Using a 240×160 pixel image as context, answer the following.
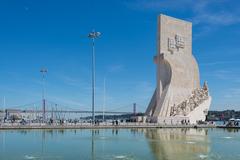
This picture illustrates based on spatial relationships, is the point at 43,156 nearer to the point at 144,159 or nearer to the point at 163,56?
the point at 144,159

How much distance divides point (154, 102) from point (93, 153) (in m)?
29.4

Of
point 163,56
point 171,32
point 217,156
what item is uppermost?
point 171,32

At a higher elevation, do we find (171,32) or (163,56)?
(171,32)

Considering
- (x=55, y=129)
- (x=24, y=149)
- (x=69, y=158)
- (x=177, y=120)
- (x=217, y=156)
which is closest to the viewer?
(x=69, y=158)

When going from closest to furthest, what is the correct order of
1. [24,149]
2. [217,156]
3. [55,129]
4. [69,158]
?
[69,158]
[217,156]
[24,149]
[55,129]

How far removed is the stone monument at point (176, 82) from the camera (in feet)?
139

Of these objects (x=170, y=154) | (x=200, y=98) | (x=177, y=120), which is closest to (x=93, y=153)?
(x=170, y=154)

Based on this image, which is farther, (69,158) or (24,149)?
(24,149)

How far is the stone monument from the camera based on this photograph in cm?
4231

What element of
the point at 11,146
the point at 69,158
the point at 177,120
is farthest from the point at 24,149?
the point at 177,120

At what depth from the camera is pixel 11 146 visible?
17.9 metres

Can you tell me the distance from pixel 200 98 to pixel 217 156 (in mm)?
29680

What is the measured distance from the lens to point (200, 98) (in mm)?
44000

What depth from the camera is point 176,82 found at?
43656 millimetres
